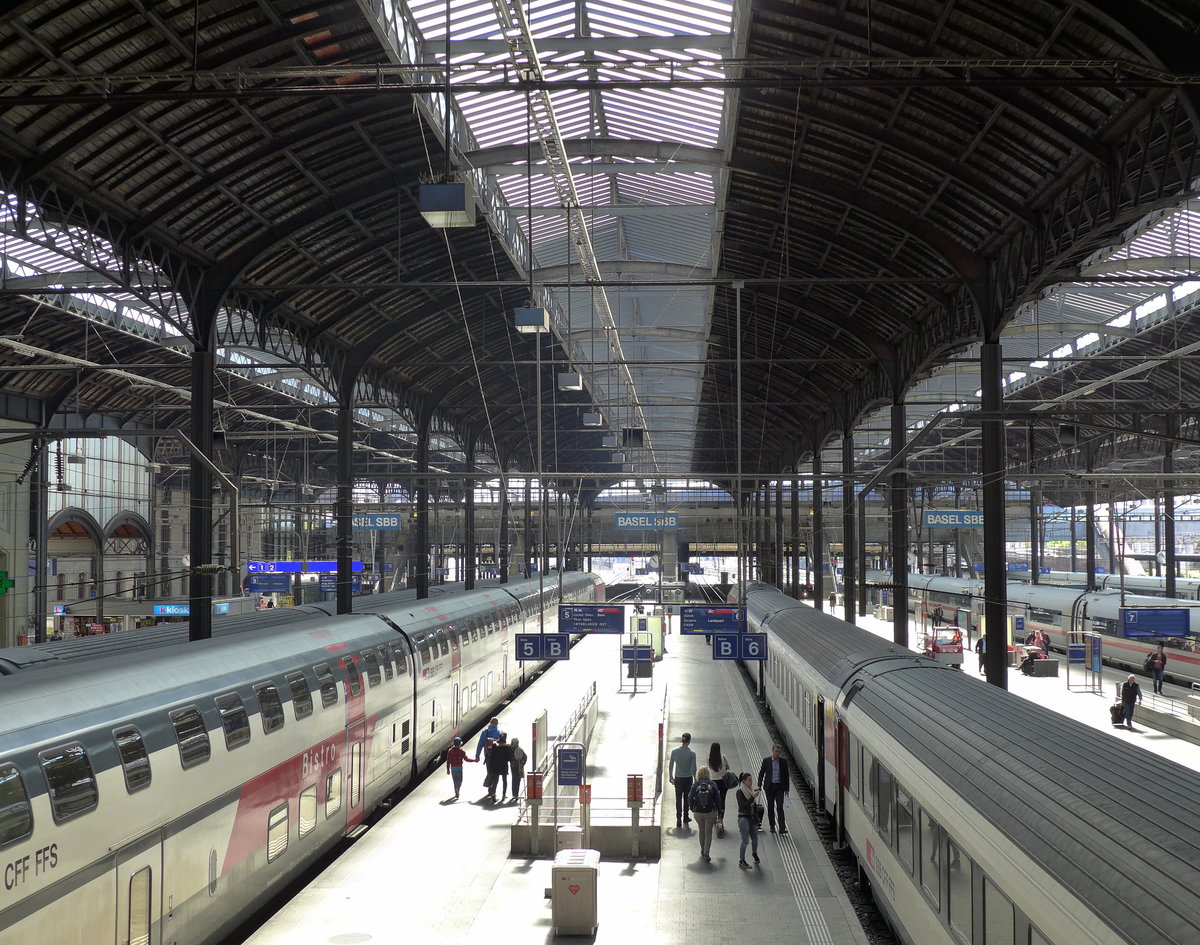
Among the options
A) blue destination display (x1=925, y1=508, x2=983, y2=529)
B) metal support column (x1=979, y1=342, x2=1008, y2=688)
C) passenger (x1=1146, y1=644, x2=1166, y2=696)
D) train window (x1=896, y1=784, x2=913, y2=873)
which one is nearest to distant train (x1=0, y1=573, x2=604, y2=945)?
train window (x1=896, y1=784, x2=913, y2=873)

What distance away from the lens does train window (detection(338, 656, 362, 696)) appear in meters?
16.9

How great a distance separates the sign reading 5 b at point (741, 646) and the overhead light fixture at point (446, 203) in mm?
13278

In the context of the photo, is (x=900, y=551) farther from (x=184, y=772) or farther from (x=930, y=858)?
(x=184, y=772)

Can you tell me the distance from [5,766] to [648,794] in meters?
12.8

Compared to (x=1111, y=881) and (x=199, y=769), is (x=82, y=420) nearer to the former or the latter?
(x=199, y=769)

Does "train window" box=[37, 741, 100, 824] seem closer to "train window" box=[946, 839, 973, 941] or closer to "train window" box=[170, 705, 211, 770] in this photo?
"train window" box=[170, 705, 211, 770]

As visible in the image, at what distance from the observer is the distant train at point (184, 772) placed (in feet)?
28.3

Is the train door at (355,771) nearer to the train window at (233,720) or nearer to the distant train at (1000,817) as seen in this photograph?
the train window at (233,720)

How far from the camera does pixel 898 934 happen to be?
11.7 metres

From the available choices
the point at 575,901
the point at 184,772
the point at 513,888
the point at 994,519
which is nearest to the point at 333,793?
the point at 513,888

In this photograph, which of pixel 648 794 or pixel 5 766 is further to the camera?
pixel 648 794

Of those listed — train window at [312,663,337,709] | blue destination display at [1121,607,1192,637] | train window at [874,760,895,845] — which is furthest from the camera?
blue destination display at [1121,607,1192,637]

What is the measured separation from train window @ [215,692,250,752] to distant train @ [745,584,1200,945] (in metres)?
7.87

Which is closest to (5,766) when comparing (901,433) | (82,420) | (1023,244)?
(1023,244)
